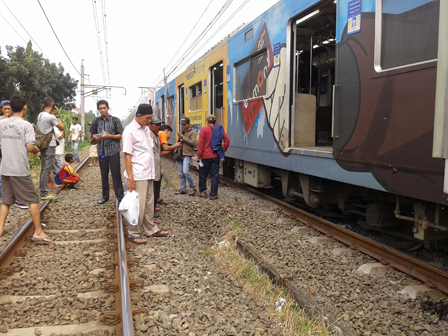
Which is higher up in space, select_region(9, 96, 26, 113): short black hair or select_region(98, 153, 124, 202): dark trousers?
select_region(9, 96, 26, 113): short black hair

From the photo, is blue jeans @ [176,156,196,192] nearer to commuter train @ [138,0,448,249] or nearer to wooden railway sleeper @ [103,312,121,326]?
commuter train @ [138,0,448,249]

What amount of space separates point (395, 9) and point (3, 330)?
14.2 ft

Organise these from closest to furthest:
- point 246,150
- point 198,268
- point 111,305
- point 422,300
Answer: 1. point 111,305
2. point 422,300
3. point 198,268
4. point 246,150

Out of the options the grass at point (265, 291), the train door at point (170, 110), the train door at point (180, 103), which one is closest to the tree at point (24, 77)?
the train door at point (170, 110)

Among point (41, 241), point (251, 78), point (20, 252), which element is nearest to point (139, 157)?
point (41, 241)

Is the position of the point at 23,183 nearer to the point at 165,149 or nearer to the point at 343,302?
the point at 165,149

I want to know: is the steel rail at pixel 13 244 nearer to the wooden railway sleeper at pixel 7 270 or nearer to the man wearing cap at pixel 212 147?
the wooden railway sleeper at pixel 7 270

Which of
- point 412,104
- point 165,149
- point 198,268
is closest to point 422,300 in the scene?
point 412,104

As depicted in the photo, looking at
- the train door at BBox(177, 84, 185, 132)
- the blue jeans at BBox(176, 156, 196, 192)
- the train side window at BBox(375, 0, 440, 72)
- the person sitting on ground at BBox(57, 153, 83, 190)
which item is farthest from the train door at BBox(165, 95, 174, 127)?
the train side window at BBox(375, 0, 440, 72)

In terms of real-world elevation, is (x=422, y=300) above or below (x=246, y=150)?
below

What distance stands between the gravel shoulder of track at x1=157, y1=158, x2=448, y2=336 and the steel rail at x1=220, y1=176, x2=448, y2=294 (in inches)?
3.3

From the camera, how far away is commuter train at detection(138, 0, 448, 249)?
11.4ft

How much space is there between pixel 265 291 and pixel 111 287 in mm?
1446

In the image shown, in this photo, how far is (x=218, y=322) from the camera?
2963 millimetres
